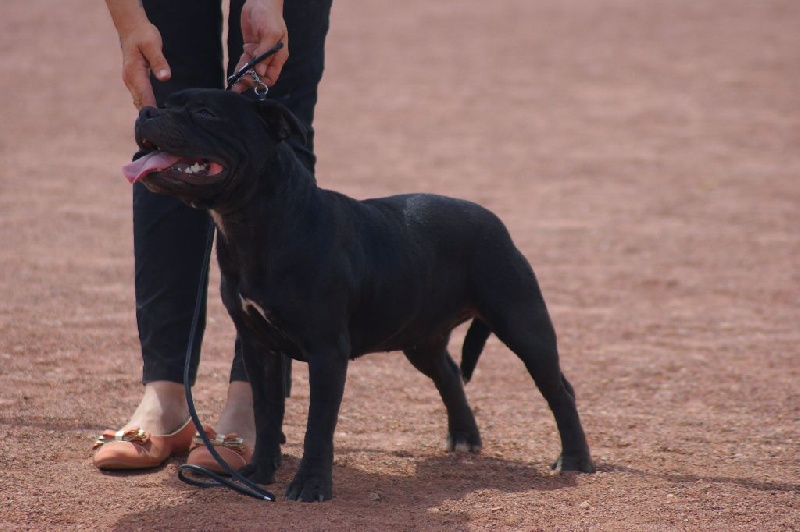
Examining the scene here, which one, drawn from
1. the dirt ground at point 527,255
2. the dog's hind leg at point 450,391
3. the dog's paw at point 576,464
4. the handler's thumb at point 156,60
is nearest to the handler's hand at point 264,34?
the handler's thumb at point 156,60

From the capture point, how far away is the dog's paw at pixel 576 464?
4.47 meters

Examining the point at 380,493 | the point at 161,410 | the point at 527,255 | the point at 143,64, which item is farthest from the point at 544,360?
the point at 527,255

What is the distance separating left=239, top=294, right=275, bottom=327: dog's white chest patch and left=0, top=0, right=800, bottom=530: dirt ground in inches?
24.2

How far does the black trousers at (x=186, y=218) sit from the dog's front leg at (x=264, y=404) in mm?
379

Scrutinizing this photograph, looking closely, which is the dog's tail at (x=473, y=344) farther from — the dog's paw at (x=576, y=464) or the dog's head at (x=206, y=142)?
the dog's head at (x=206, y=142)

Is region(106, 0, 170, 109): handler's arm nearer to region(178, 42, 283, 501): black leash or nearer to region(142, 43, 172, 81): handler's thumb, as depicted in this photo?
region(142, 43, 172, 81): handler's thumb

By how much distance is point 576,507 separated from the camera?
3965 mm

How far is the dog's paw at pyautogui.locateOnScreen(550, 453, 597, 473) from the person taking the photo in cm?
447

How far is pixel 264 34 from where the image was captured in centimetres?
403

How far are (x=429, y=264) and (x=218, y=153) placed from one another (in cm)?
97

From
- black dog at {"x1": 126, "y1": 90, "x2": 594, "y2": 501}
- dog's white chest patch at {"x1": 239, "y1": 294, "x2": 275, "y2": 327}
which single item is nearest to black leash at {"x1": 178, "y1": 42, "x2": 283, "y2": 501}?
black dog at {"x1": 126, "y1": 90, "x2": 594, "y2": 501}

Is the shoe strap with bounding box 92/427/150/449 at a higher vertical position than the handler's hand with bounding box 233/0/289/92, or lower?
lower

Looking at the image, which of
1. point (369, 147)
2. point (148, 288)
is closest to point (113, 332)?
point (148, 288)

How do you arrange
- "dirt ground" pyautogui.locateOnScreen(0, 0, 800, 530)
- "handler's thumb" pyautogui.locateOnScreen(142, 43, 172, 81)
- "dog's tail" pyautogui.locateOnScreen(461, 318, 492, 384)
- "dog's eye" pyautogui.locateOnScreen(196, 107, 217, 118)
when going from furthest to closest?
"dog's tail" pyautogui.locateOnScreen(461, 318, 492, 384) < "dirt ground" pyautogui.locateOnScreen(0, 0, 800, 530) < "handler's thumb" pyautogui.locateOnScreen(142, 43, 172, 81) < "dog's eye" pyautogui.locateOnScreen(196, 107, 217, 118)
